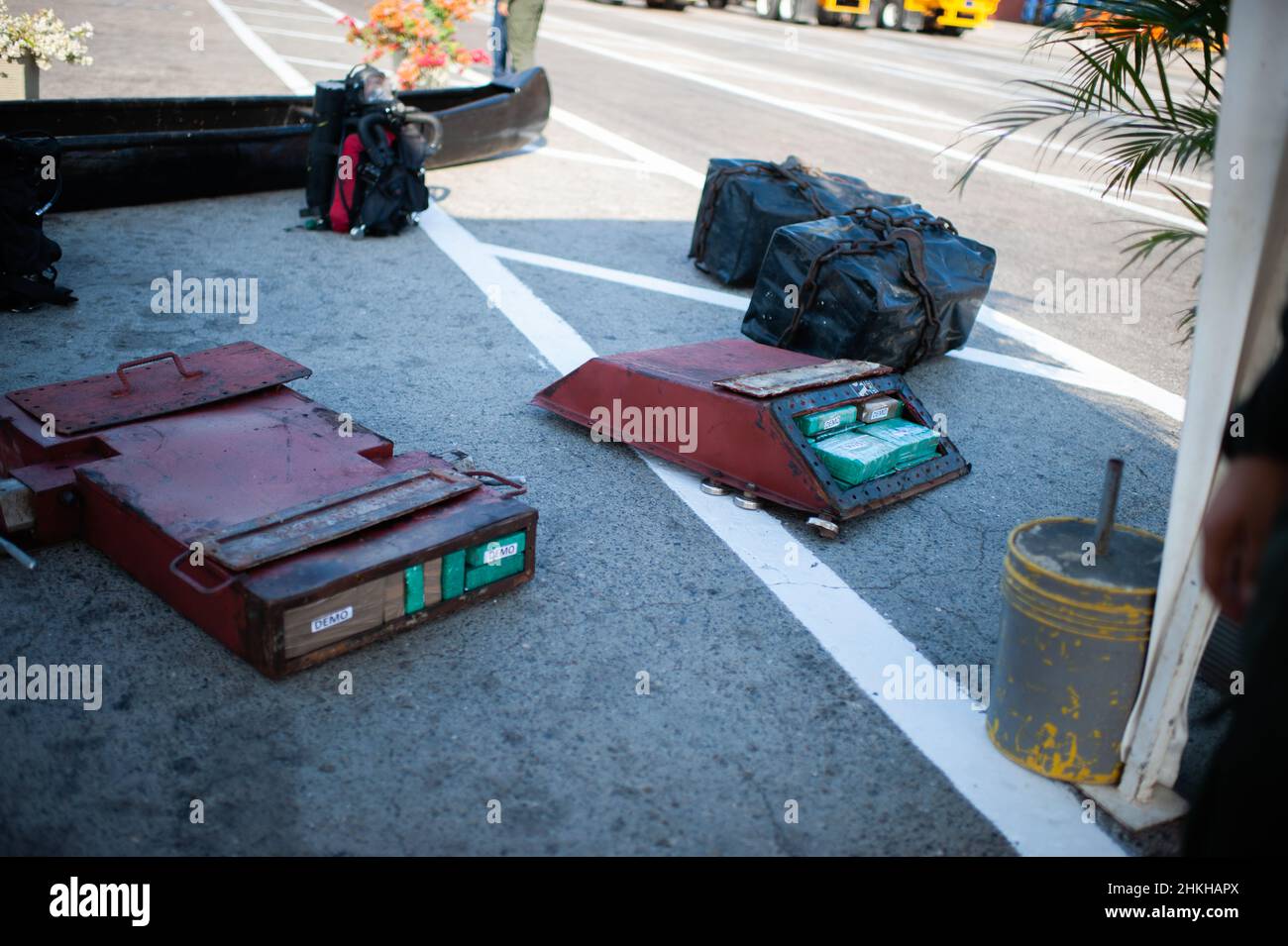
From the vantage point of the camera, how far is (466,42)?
20266mm

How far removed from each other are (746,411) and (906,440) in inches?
32.3

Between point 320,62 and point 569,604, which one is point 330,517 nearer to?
point 569,604

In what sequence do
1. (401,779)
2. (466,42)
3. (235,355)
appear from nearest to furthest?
(401,779) → (235,355) → (466,42)

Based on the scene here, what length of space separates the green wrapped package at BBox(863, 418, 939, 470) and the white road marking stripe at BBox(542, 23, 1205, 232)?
18.3 feet

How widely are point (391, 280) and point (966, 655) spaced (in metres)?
4.92

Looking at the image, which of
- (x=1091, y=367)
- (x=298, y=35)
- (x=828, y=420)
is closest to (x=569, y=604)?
(x=828, y=420)

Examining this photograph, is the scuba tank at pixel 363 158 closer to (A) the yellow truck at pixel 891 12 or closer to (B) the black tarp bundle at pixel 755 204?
(B) the black tarp bundle at pixel 755 204

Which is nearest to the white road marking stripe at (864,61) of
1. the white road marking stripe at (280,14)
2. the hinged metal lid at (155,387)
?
the white road marking stripe at (280,14)

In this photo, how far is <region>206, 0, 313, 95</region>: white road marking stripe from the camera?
14.3 metres

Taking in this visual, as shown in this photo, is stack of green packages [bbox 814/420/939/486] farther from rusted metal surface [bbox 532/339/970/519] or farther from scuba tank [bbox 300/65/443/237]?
scuba tank [bbox 300/65/443/237]
